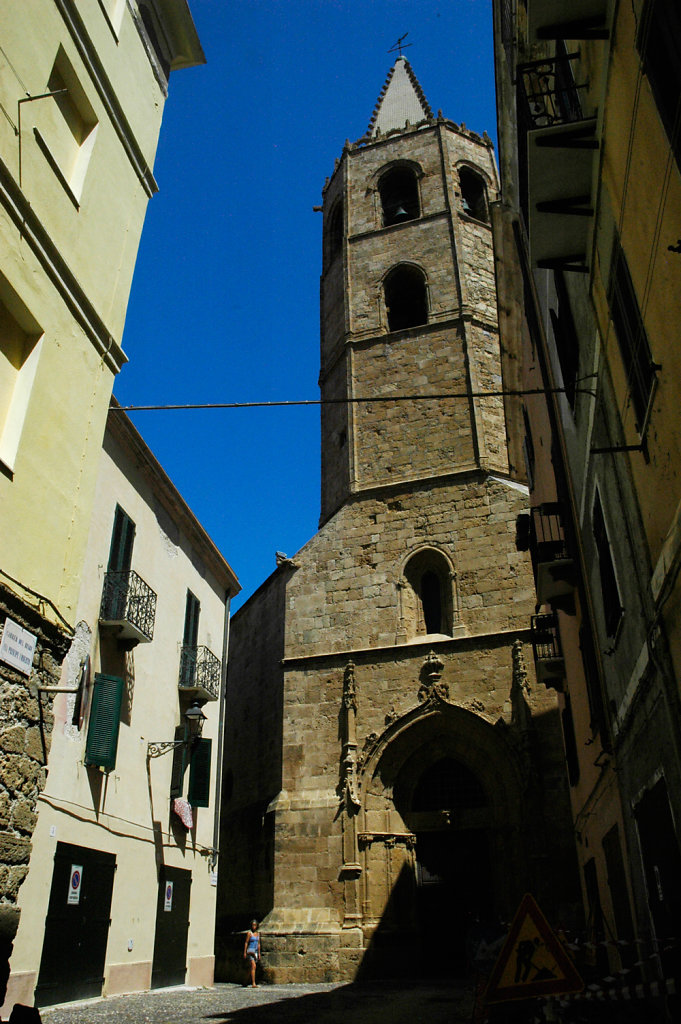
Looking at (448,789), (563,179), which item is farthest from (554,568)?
(448,789)

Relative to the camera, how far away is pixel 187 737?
12719 mm

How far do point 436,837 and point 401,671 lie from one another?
9.85 ft

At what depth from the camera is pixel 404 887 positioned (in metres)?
13.1

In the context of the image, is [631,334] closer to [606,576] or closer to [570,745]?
[606,576]

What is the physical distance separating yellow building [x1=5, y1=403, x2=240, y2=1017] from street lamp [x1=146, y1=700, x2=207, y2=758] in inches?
1.1

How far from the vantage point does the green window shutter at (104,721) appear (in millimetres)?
9367

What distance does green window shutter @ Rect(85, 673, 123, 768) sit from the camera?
937cm

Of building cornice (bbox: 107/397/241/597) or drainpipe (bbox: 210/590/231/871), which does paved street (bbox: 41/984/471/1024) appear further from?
building cornice (bbox: 107/397/241/597)

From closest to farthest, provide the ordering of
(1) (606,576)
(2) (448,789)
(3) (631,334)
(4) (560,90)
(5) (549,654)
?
(3) (631,334), (4) (560,90), (1) (606,576), (5) (549,654), (2) (448,789)

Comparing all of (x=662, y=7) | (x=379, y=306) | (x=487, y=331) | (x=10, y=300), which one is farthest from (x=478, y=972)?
(x=379, y=306)

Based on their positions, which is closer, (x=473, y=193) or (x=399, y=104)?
(x=473, y=193)

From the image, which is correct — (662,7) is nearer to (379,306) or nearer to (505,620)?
(505,620)

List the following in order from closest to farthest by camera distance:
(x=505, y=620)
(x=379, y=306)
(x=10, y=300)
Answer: (x=10, y=300), (x=505, y=620), (x=379, y=306)

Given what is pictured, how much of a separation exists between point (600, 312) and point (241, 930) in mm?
15616
